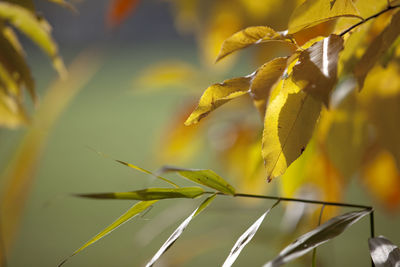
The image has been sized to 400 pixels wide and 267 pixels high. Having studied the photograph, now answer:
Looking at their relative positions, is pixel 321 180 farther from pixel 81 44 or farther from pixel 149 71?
pixel 81 44

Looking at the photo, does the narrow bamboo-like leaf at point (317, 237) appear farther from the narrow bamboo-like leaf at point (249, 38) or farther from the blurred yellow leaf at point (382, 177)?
the blurred yellow leaf at point (382, 177)

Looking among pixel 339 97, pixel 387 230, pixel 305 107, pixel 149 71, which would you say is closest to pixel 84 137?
pixel 387 230

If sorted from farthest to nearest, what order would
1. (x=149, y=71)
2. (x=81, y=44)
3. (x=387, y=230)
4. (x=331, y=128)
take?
(x=81, y=44) < (x=387, y=230) < (x=149, y=71) < (x=331, y=128)

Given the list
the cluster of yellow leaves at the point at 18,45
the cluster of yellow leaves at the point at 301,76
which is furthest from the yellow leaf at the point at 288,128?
the cluster of yellow leaves at the point at 18,45

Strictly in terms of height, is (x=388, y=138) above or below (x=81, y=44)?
below

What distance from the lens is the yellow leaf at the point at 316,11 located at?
0.47 feet

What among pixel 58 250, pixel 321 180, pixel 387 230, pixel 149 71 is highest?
pixel 149 71

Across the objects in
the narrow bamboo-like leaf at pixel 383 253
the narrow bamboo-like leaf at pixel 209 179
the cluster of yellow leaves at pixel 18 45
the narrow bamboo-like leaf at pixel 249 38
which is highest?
the cluster of yellow leaves at pixel 18 45

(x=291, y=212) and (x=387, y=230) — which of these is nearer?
(x=291, y=212)

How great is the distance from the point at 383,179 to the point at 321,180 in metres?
0.06

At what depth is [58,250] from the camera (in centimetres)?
96

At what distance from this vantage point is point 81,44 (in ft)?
7.21

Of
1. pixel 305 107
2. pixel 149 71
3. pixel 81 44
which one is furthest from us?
pixel 81 44

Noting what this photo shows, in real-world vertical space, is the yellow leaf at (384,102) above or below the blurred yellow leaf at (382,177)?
→ above
